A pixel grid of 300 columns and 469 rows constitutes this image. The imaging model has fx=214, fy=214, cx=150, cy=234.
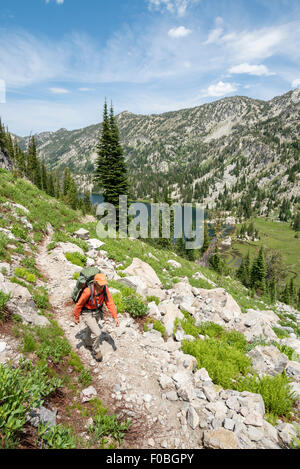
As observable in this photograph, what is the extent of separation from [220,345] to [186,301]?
11.5 feet

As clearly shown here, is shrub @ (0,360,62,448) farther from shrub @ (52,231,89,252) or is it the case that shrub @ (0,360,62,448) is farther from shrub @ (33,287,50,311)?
shrub @ (52,231,89,252)

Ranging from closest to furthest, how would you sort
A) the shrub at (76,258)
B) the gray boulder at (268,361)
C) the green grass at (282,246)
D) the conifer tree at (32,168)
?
the gray boulder at (268,361), the shrub at (76,258), the conifer tree at (32,168), the green grass at (282,246)

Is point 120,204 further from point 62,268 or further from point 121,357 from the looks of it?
point 121,357

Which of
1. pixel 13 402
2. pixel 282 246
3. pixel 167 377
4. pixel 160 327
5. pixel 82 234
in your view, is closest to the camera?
pixel 13 402

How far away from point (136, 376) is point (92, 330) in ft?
5.78

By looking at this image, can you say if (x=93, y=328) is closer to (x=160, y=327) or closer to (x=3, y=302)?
(x=3, y=302)

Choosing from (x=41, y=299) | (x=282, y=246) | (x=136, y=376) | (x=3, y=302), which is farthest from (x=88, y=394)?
(x=282, y=246)

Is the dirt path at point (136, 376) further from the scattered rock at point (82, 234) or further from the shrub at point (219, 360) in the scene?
the scattered rock at point (82, 234)

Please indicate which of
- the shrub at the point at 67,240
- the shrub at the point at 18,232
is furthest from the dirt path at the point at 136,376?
the shrub at the point at 67,240

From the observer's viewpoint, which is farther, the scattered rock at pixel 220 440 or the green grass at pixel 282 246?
the green grass at pixel 282 246

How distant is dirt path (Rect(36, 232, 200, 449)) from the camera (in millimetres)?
4512

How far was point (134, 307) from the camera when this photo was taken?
895 centimetres

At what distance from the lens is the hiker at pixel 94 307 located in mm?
6109
